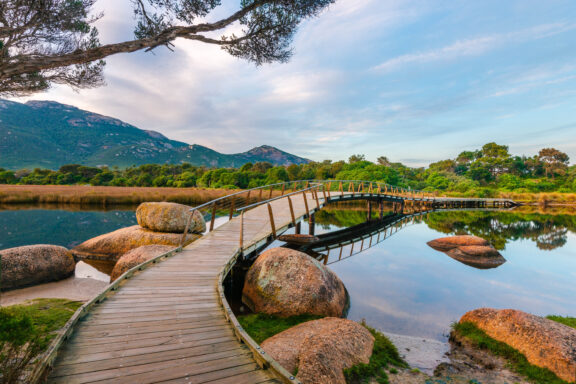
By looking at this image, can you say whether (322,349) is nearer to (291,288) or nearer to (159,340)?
(159,340)

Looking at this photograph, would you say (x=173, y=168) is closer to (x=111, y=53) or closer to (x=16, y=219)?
(x=16, y=219)

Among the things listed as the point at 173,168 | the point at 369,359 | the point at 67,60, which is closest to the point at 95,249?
the point at 67,60

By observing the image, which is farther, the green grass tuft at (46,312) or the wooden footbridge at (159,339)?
the green grass tuft at (46,312)

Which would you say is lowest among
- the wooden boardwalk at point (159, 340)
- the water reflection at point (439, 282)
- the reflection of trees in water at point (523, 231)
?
the water reflection at point (439, 282)

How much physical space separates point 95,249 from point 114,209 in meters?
14.9

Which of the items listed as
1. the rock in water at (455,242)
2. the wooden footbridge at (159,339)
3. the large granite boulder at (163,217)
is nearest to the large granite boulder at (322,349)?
the wooden footbridge at (159,339)

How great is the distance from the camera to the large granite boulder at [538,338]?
13.1ft

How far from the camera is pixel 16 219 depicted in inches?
698

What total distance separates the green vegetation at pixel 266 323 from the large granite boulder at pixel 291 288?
0.13m

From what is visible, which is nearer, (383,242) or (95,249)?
(95,249)

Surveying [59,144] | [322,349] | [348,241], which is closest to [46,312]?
[322,349]

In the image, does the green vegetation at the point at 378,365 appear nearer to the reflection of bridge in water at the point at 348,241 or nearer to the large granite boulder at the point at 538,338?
the large granite boulder at the point at 538,338

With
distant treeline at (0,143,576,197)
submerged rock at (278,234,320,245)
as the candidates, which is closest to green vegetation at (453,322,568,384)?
submerged rock at (278,234,320,245)

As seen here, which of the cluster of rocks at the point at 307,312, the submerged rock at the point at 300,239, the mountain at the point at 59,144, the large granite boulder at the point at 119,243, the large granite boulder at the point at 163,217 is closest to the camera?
the cluster of rocks at the point at 307,312
